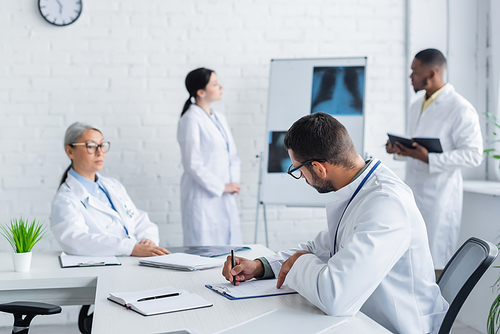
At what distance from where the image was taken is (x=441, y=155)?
275 cm

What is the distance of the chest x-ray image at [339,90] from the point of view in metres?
3.21

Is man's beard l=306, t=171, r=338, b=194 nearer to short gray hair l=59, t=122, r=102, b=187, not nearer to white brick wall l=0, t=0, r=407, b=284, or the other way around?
short gray hair l=59, t=122, r=102, b=187

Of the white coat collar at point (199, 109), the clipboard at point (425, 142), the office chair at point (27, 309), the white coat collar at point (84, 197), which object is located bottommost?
the office chair at point (27, 309)

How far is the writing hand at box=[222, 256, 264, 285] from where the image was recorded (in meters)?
1.48

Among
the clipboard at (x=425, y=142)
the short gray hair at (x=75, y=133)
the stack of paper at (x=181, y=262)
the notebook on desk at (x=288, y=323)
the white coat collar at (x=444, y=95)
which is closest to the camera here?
the notebook on desk at (x=288, y=323)

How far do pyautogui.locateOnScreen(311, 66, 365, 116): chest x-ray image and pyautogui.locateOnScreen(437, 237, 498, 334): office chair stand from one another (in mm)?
1854

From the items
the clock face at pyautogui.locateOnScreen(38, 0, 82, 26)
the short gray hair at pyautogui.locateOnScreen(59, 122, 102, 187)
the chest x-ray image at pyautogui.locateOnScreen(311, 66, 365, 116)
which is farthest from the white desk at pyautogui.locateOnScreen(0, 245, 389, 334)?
the clock face at pyautogui.locateOnScreen(38, 0, 82, 26)

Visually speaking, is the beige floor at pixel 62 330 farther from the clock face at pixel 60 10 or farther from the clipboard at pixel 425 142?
the clock face at pixel 60 10

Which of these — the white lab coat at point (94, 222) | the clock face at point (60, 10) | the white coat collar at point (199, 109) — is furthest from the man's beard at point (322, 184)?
the clock face at point (60, 10)

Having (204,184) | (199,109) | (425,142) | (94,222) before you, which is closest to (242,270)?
(94,222)

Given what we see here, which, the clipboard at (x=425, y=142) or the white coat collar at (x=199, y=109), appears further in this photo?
the white coat collar at (x=199, y=109)

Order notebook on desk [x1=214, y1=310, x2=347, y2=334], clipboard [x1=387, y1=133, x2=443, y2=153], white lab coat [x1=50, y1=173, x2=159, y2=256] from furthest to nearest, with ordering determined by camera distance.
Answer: clipboard [x1=387, y1=133, x2=443, y2=153], white lab coat [x1=50, y1=173, x2=159, y2=256], notebook on desk [x1=214, y1=310, x2=347, y2=334]

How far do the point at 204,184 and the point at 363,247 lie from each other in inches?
75.8

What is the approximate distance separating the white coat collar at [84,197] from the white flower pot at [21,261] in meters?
0.46
